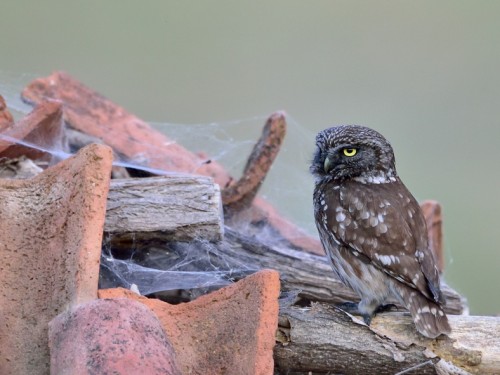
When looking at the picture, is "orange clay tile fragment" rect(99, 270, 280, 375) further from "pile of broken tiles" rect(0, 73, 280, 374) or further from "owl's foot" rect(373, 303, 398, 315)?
"owl's foot" rect(373, 303, 398, 315)

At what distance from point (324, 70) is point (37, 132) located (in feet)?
28.6

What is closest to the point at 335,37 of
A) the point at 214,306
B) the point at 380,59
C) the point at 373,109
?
the point at 380,59

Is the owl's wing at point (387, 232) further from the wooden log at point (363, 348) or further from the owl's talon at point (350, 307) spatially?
the wooden log at point (363, 348)

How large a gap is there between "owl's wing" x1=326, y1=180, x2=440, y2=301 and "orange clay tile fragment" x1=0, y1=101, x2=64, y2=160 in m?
1.14

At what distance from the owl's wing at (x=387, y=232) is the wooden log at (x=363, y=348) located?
0.68 meters

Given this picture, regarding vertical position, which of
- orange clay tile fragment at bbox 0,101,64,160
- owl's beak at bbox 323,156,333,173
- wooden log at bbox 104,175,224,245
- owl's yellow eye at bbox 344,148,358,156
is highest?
owl's yellow eye at bbox 344,148,358,156

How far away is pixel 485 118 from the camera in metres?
12.0

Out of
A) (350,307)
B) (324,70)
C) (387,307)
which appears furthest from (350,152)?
(324,70)

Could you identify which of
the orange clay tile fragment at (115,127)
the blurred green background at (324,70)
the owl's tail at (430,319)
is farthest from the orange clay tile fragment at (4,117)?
the blurred green background at (324,70)

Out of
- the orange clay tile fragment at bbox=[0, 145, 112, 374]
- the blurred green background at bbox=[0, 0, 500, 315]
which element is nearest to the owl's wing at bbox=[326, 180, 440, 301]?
the orange clay tile fragment at bbox=[0, 145, 112, 374]

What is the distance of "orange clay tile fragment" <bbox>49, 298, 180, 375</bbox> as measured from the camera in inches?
89.5

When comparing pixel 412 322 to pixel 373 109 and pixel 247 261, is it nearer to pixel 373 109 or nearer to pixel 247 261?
pixel 247 261

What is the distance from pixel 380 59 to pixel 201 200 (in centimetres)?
984

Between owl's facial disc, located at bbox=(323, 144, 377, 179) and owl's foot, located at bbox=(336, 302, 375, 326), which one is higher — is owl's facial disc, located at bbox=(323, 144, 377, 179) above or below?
above
